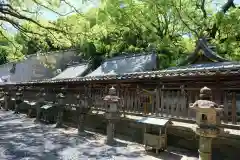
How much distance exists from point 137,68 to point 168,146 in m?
11.5

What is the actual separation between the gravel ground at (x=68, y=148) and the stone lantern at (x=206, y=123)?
206 cm

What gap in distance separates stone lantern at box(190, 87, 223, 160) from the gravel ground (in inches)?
81.3

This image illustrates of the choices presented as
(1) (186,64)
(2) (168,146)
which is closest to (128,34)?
(1) (186,64)

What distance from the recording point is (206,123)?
7805 millimetres

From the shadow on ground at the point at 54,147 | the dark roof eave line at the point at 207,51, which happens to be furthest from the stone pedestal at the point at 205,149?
the dark roof eave line at the point at 207,51

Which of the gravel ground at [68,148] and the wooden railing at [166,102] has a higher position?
the wooden railing at [166,102]

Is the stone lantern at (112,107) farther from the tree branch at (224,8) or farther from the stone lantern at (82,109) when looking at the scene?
the tree branch at (224,8)

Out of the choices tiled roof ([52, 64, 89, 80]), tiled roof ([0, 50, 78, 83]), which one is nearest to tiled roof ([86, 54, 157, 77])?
tiled roof ([52, 64, 89, 80])

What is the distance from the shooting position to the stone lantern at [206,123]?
7.64 metres

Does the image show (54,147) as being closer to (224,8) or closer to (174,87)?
(174,87)

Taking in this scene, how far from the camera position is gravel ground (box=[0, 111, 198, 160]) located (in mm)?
10070

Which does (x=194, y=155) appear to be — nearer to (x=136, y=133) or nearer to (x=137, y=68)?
(x=136, y=133)

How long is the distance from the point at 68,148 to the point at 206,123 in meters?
6.54

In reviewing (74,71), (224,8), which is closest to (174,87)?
(224,8)
